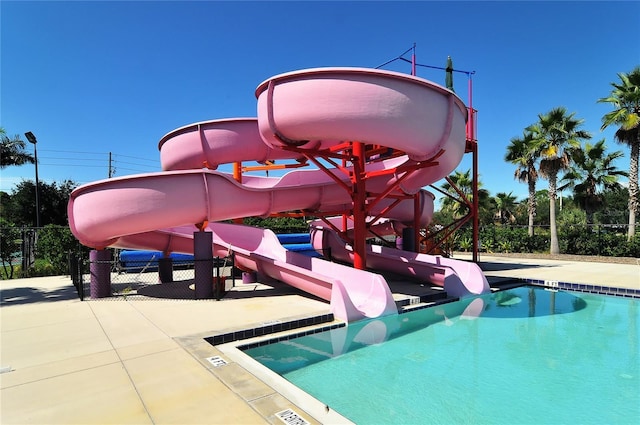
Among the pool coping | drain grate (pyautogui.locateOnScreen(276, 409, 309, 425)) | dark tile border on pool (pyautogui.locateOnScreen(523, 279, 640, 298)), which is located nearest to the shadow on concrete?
the pool coping

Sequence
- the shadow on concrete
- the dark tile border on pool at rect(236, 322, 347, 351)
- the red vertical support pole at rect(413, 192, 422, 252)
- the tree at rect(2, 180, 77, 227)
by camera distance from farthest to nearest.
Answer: the tree at rect(2, 180, 77, 227) < the red vertical support pole at rect(413, 192, 422, 252) < the shadow on concrete < the dark tile border on pool at rect(236, 322, 347, 351)

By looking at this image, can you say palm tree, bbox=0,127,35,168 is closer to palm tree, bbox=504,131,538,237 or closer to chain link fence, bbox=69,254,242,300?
chain link fence, bbox=69,254,242,300

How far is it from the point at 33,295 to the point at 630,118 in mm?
28860

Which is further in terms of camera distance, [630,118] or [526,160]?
[526,160]

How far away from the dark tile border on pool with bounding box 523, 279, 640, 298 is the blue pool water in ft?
7.47

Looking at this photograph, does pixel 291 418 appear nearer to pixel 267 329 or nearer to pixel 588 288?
pixel 267 329

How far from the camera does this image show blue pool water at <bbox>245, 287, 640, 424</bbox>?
4.71 metres

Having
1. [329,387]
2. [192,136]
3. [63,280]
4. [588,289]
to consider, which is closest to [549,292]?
[588,289]

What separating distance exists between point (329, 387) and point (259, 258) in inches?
289

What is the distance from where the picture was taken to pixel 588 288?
41.2 feet

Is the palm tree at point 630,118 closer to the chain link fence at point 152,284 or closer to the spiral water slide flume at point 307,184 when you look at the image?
the spiral water slide flume at point 307,184

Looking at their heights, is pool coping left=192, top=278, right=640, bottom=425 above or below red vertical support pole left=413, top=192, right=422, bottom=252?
below

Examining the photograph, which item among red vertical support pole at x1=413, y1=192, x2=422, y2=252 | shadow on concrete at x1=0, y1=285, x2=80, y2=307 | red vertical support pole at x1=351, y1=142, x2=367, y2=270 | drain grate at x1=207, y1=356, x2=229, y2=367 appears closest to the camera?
drain grate at x1=207, y1=356, x2=229, y2=367

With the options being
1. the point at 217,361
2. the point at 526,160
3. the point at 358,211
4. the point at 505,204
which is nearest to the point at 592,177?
the point at 526,160
